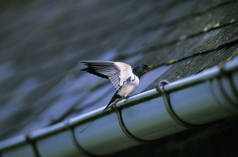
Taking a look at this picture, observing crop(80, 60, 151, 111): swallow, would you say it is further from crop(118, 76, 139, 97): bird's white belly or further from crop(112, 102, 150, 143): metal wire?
crop(112, 102, 150, 143): metal wire

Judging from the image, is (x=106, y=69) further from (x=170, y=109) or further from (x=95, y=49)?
(x=95, y=49)

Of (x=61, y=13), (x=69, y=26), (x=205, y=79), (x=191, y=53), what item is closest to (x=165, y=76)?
(x=191, y=53)

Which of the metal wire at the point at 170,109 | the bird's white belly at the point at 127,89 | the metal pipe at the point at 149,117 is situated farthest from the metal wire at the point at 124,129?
the metal wire at the point at 170,109

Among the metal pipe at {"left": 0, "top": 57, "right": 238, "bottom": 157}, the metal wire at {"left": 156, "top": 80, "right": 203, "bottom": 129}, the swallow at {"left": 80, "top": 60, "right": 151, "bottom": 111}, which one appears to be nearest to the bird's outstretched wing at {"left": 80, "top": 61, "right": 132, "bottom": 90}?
the swallow at {"left": 80, "top": 60, "right": 151, "bottom": 111}

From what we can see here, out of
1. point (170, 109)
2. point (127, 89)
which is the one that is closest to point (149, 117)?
point (170, 109)

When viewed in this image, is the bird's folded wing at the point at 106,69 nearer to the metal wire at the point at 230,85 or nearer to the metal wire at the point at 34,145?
the metal wire at the point at 34,145
